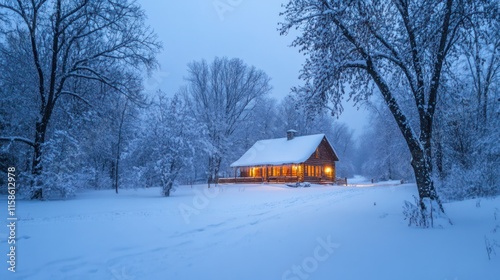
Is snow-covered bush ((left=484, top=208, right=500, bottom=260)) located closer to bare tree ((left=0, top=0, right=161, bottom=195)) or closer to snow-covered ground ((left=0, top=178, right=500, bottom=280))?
snow-covered ground ((left=0, top=178, right=500, bottom=280))

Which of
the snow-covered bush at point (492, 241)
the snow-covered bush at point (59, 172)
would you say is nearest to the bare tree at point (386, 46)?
the snow-covered bush at point (492, 241)

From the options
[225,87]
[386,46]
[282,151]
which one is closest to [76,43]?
[386,46]

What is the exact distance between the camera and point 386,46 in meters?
9.02

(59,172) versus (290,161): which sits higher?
(290,161)

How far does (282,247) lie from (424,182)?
515cm

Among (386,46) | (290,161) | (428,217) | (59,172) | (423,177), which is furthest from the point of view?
(290,161)

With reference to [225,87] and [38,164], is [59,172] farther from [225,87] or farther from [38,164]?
[225,87]

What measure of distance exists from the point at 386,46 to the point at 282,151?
29.3 metres

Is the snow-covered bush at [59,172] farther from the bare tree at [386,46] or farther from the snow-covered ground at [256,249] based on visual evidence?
the bare tree at [386,46]

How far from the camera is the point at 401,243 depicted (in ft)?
18.9

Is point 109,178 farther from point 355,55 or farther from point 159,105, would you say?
point 355,55

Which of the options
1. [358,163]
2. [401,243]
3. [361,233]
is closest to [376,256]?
[401,243]

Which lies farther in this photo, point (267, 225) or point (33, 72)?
point (33, 72)

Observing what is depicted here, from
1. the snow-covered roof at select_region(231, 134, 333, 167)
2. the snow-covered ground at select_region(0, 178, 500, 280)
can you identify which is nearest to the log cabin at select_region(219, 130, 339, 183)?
the snow-covered roof at select_region(231, 134, 333, 167)
